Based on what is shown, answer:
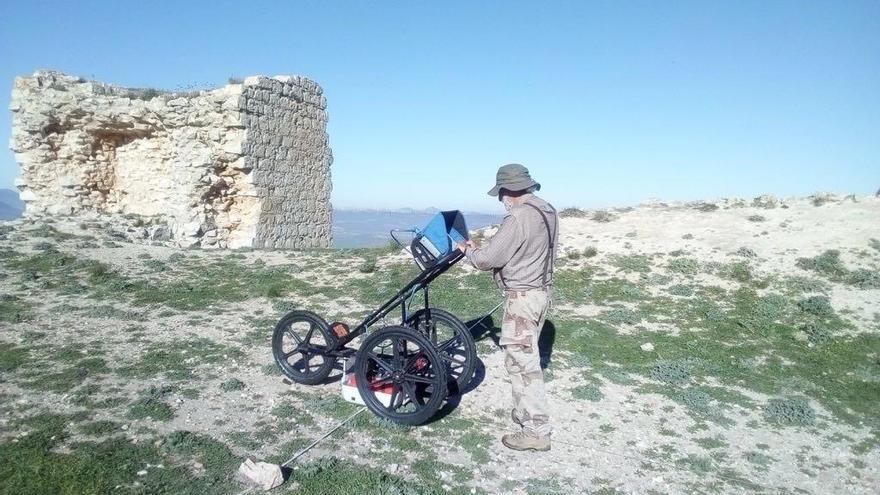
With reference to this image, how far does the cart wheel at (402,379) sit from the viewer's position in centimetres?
471

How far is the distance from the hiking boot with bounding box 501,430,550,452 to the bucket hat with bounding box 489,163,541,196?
2.06 m

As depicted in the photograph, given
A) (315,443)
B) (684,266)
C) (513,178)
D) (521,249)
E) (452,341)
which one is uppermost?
(513,178)

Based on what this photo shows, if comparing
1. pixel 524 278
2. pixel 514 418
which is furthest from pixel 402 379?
pixel 524 278

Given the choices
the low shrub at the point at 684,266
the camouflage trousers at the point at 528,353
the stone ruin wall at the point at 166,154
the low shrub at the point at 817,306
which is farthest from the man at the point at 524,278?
the stone ruin wall at the point at 166,154

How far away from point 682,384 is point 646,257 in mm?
5244


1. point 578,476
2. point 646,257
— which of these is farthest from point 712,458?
point 646,257

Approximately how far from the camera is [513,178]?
4.71 m

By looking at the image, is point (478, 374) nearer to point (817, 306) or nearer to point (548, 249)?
point (548, 249)

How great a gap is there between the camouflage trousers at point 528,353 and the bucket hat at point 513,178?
89 cm

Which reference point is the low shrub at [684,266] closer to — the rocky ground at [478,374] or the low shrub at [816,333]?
the rocky ground at [478,374]

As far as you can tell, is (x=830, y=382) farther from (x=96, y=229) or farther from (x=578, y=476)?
(x=96, y=229)

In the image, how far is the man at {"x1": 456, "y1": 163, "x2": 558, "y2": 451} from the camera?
15.1 ft

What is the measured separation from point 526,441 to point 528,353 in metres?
0.72

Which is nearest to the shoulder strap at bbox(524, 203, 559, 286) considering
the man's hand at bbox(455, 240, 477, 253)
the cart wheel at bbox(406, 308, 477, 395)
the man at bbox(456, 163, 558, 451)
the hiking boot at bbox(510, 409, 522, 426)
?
the man at bbox(456, 163, 558, 451)
